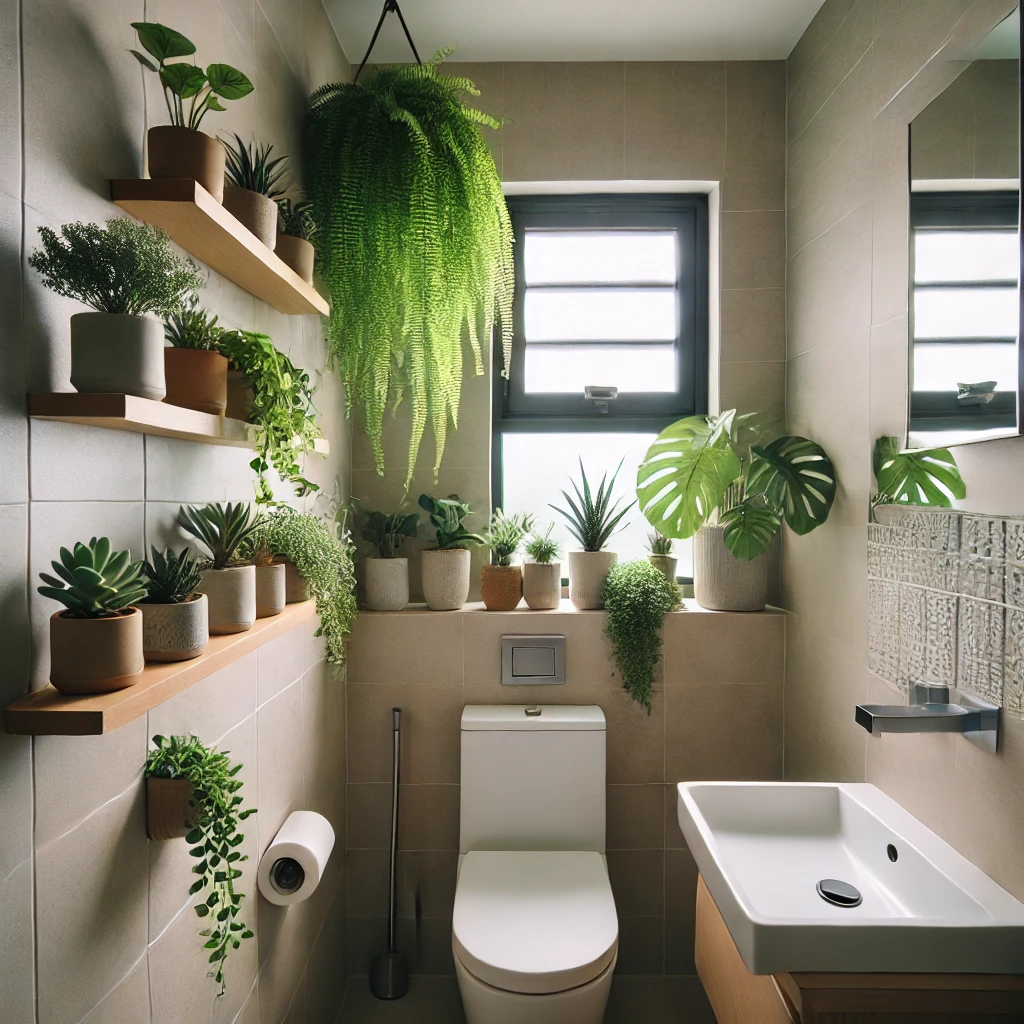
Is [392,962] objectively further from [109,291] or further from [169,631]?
[109,291]

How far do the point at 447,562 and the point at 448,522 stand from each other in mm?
116

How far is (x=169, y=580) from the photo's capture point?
940 millimetres

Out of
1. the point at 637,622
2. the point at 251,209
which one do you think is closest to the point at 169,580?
the point at 251,209

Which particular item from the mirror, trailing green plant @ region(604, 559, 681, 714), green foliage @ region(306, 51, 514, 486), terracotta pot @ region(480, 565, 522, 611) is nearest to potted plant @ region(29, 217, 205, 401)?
green foliage @ region(306, 51, 514, 486)

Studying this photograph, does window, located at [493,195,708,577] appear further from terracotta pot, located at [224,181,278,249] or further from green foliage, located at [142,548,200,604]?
green foliage, located at [142,548,200,604]

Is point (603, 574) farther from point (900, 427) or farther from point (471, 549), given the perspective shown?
point (900, 427)

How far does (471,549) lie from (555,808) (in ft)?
2.58

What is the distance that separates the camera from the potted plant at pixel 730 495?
1854 mm

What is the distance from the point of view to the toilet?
146 cm

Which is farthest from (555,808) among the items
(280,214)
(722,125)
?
(722,125)

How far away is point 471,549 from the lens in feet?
7.44

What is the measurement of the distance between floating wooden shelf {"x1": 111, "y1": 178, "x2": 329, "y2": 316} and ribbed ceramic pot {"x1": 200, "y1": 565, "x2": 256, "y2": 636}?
0.49m

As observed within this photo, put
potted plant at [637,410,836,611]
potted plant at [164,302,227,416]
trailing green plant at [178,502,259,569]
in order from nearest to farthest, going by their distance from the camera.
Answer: potted plant at [164,302,227,416]
trailing green plant at [178,502,259,569]
potted plant at [637,410,836,611]

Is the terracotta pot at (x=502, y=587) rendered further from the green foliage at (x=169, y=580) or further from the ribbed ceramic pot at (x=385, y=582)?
the green foliage at (x=169, y=580)
